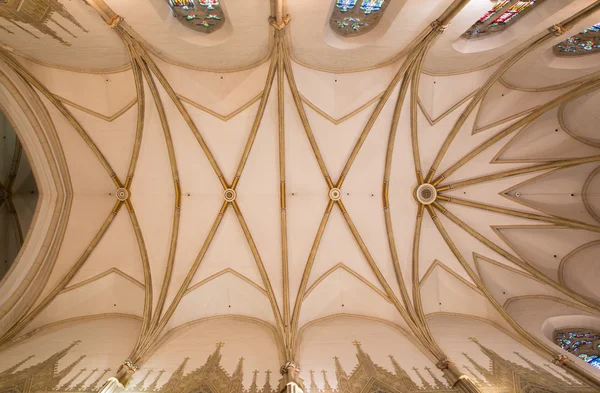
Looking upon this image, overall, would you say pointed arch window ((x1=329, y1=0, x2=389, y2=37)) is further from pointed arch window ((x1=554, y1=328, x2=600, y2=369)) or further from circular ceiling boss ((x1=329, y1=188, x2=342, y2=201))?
pointed arch window ((x1=554, y1=328, x2=600, y2=369))

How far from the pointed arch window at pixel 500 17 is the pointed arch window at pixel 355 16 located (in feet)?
8.84

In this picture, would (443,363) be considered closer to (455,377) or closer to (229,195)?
(455,377)

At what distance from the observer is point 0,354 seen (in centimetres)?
862

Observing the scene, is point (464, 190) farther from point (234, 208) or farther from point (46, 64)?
point (46, 64)

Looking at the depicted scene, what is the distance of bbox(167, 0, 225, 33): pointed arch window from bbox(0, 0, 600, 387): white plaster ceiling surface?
78 cm

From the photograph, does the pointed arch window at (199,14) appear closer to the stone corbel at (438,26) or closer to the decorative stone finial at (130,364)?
the stone corbel at (438,26)

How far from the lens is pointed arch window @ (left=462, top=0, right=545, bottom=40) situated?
8.30 metres

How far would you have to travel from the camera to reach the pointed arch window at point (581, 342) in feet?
30.4

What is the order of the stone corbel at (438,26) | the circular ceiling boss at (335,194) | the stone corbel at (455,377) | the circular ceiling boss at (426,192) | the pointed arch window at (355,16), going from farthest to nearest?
the circular ceiling boss at (426,192), the circular ceiling boss at (335,194), the pointed arch window at (355,16), the stone corbel at (438,26), the stone corbel at (455,377)

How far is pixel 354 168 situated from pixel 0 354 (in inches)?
467

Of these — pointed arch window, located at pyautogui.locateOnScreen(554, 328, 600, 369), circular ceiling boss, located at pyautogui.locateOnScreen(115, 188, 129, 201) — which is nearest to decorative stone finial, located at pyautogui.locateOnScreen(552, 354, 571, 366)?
pointed arch window, located at pyautogui.locateOnScreen(554, 328, 600, 369)

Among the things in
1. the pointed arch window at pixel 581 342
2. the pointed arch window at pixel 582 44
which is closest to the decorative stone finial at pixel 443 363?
the pointed arch window at pixel 581 342

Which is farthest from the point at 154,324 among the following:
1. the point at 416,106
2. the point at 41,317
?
the point at 416,106

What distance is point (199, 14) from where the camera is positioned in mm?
8758
